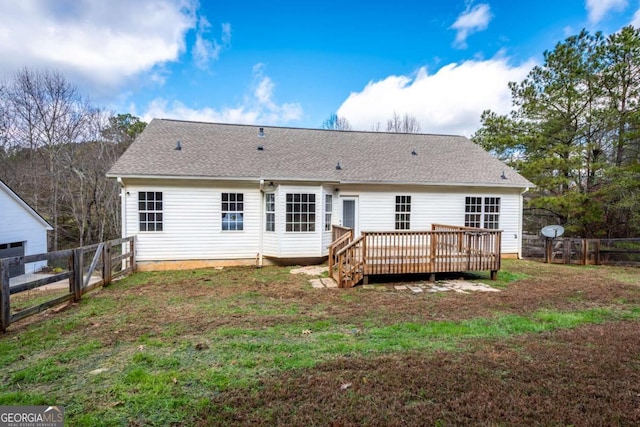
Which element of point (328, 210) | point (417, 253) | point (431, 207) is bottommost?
point (417, 253)

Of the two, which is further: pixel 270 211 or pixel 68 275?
pixel 270 211

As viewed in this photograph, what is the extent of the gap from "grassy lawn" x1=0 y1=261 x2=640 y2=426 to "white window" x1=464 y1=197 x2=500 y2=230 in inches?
222

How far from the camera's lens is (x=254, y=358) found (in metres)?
3.50

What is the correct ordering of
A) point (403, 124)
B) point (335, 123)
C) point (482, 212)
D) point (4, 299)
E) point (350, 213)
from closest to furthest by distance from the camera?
point (4, 299), point (350, 213), point (482, 212), point (403, 124), point (335, 123)

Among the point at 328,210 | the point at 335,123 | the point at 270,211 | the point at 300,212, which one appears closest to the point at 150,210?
the point at 270,211

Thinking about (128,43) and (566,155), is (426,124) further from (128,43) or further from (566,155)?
(128,43)

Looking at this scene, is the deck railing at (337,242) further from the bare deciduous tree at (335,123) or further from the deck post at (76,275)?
the bare deciduous tree at (335,123)

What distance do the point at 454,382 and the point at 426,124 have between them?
3039 centimetres

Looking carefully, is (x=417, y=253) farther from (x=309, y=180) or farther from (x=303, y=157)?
(x=303, y=157)

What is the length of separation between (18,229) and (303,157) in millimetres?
13723

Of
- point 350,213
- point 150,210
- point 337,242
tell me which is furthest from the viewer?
point 350,213

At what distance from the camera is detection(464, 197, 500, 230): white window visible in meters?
11.9

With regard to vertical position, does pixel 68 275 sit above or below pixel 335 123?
below

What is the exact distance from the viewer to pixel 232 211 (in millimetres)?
10242
